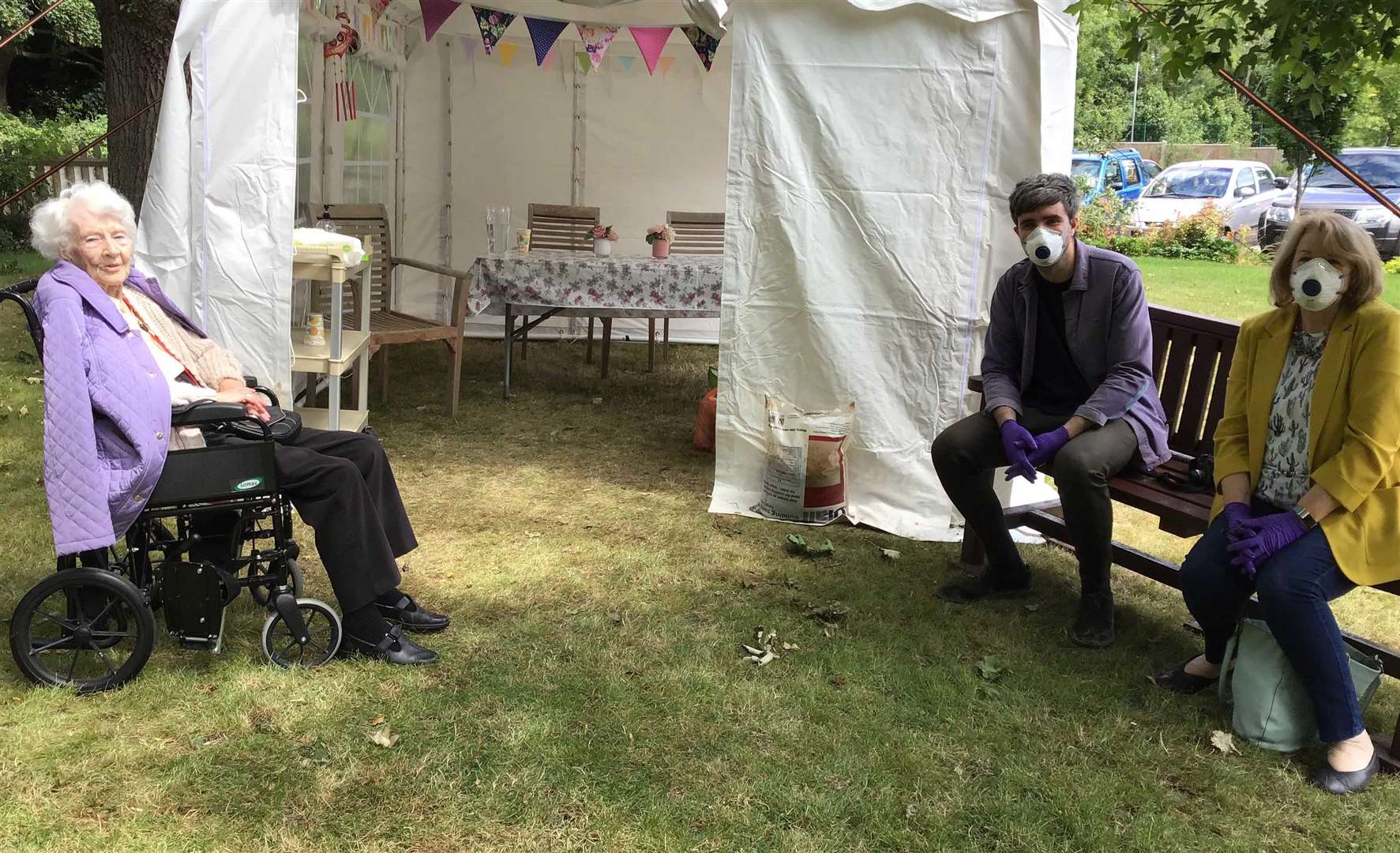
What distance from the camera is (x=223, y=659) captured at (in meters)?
2.84

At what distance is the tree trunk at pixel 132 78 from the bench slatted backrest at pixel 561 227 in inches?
92.7

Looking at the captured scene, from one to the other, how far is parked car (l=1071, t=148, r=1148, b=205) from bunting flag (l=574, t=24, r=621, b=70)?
11238 mm

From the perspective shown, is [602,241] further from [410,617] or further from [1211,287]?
[1211,287]

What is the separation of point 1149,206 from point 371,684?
15.0m

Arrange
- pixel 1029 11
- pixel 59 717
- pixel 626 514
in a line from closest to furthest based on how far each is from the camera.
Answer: pixel 59 717 < pixel 1029 11 < pixel 626 514

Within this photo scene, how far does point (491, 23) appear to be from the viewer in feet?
22.2

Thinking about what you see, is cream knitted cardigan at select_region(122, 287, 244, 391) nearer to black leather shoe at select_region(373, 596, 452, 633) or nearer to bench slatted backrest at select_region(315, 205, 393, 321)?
black leather shoe at select_region(373, 596, 452, 633)

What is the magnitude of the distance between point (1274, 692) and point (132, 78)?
516 cm

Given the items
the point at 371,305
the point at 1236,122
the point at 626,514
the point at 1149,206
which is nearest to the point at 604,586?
the point at 626,514

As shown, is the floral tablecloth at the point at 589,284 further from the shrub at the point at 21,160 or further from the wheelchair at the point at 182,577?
the shrub at the point at 21,160

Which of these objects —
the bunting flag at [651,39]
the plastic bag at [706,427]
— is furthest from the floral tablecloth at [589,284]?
the bunting flag at [651,39]

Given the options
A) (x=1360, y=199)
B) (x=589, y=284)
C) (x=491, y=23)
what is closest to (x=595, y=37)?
(x=491, y=23)

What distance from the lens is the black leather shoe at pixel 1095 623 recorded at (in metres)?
3.19

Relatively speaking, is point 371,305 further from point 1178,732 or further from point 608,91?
point 1178,732
